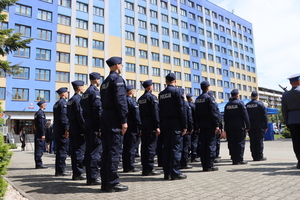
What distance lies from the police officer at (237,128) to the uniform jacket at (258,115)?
106 centimetres

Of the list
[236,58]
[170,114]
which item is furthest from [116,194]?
[236,58]

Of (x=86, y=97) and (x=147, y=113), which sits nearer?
(x=86, y=97)

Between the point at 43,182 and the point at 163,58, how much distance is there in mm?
50371

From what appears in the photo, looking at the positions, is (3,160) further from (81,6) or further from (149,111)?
(81,6)

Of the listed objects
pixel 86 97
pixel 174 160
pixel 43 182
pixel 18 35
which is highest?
pixel 18 35

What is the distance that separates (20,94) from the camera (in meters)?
38.4

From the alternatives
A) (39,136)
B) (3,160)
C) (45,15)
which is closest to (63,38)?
(45,15)

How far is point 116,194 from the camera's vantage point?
486cm

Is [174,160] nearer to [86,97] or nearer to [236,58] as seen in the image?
[86,97]

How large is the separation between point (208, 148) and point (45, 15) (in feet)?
135

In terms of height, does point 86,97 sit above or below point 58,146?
above

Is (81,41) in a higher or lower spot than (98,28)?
lower

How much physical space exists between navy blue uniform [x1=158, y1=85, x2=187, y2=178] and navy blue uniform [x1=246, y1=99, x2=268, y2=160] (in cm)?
427

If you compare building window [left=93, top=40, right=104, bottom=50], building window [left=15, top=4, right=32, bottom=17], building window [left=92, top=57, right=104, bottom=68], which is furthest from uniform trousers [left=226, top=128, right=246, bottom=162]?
building window [left=93, top=40, right=104, bottom=50]
